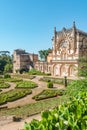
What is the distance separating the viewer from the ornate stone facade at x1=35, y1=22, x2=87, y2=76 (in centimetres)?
5672

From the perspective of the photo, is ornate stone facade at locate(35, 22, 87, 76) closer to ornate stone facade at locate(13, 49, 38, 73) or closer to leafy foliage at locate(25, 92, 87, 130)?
ornate stone facade at locate(13, 49, 38, 73)

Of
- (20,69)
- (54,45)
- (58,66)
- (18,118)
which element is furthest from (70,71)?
(18,118)

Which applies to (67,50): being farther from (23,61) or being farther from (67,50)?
(23,61)

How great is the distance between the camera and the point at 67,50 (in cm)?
5959

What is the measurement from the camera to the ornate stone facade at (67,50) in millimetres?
56719

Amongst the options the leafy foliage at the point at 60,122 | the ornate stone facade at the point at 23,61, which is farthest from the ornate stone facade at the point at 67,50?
the leafy foliage at the point at 60,122

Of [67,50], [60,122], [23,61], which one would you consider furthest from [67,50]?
[60,122]

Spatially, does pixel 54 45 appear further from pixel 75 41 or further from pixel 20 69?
pixel 20 69

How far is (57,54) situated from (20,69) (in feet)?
50.2

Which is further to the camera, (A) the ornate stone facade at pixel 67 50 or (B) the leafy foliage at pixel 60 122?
(A) the ornate stone facade at pixel 67 50

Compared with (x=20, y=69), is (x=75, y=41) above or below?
above

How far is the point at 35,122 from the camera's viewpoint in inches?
250

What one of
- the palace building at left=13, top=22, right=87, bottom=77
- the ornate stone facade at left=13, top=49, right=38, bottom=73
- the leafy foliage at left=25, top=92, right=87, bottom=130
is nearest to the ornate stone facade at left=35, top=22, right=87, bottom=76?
the palace building at left=13, top=22, right=87, bottom=77

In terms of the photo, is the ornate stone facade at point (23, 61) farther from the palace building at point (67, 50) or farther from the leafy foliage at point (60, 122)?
the leafy foliage at point (60, 122)
